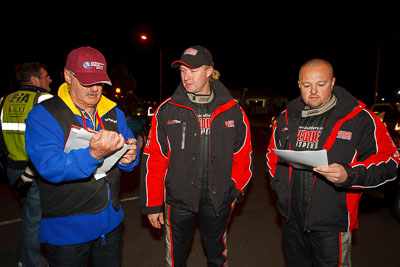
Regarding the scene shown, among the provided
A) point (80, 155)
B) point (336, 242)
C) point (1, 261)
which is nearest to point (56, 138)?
point (80, 155)

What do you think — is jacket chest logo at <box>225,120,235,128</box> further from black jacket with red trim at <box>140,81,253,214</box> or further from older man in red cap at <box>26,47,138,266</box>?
older man in red cap at <box>26,47,138,266</box>

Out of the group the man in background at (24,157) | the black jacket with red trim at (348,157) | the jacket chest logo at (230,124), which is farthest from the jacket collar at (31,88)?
the black jacket with red trim at (348,157)

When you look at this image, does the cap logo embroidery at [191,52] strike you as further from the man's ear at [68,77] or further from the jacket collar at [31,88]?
the jacket collar at [31,88]

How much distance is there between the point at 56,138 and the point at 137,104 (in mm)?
10074

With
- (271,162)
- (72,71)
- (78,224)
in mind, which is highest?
(72,71)

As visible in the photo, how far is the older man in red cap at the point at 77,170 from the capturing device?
1740 millimetres

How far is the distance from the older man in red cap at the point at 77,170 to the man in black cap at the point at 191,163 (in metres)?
0.45

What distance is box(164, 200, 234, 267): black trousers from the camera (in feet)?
8.55

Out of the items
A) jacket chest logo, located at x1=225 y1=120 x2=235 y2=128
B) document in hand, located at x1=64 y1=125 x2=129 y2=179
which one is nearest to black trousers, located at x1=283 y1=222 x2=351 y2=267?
jacket chest logo, located at x1=225 y1=120 x2=235 y2=128

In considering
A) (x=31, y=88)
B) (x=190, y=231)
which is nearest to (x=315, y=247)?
(x=190, y=231)

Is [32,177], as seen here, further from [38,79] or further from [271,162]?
[271,162]

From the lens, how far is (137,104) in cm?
1169

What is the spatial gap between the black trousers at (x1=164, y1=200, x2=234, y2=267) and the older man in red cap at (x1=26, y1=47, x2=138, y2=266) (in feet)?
1.89

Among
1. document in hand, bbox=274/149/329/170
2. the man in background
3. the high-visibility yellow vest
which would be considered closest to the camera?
document in hand, bbox=274/149/329/170
